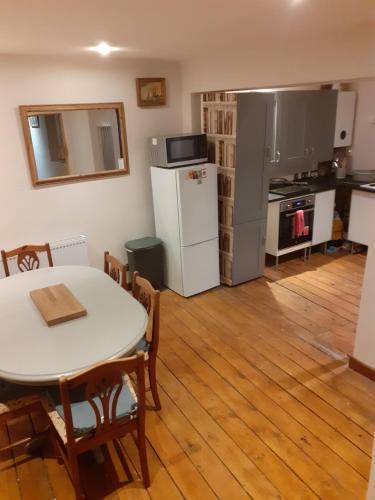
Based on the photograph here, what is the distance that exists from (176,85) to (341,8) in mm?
2494

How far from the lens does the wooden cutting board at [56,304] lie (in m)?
2.21

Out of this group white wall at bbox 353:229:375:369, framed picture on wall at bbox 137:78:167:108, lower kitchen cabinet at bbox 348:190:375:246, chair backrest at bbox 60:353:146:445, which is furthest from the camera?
lower kitchen cabinet at bbox 348:190:375:246

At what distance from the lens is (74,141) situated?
361 centimetres

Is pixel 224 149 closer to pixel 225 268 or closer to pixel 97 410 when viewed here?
pixel 225 268

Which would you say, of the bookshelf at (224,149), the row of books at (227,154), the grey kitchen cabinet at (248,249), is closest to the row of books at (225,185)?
the bookshelf at (224,149)

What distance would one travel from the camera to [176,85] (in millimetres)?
4117

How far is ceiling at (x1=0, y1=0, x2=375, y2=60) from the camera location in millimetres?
1719

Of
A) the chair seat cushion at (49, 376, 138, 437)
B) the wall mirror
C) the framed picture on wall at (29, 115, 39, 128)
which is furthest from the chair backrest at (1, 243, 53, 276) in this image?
the chair seat cushion at (49, 376, 138, 437)

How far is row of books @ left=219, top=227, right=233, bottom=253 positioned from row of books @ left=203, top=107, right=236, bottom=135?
40.3 inches

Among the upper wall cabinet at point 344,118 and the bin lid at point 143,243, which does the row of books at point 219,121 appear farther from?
the upper wall cabinet at point 344,118

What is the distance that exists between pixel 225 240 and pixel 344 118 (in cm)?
258

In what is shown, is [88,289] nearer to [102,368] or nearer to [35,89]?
[102,368]

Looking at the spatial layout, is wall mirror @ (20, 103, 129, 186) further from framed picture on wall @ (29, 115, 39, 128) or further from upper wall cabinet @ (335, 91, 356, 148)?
upper wall cabinet @ (335, 91, 356, 148)

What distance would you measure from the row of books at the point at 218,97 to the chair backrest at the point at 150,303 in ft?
6.70
